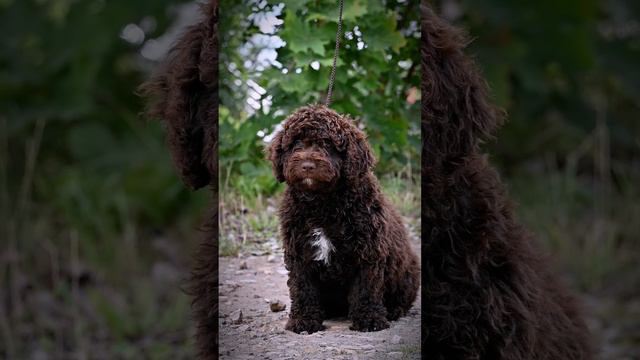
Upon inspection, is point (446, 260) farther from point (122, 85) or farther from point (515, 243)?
point (122, 85)

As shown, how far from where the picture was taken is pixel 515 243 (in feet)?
3.60

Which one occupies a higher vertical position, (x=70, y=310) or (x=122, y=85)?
(x=122, y=85)

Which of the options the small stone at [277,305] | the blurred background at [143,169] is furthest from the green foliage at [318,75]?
the blurred background at [143,169]

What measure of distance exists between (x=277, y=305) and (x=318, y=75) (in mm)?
229

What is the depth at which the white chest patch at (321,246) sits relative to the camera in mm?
961

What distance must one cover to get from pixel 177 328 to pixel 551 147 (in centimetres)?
118

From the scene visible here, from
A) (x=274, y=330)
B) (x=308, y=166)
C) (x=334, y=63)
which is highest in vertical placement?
(x=334, y=63)

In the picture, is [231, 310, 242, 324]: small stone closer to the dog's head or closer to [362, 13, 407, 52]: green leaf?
the dog's head

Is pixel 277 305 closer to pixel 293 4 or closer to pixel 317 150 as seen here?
pixel 317 150

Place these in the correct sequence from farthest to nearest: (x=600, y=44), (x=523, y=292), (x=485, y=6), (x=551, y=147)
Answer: (x=551, y=147), (x=600, y=44), (x=485, y=6), (x=523, y=292)

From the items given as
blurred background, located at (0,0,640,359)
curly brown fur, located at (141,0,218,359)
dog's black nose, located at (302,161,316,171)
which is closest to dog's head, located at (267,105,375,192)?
dog's black nose, located at (302,161,316,171)

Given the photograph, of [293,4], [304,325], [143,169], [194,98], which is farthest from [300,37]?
[143,169]

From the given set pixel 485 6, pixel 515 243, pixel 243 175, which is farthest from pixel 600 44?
pixel 243 175

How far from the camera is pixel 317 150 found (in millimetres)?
935
